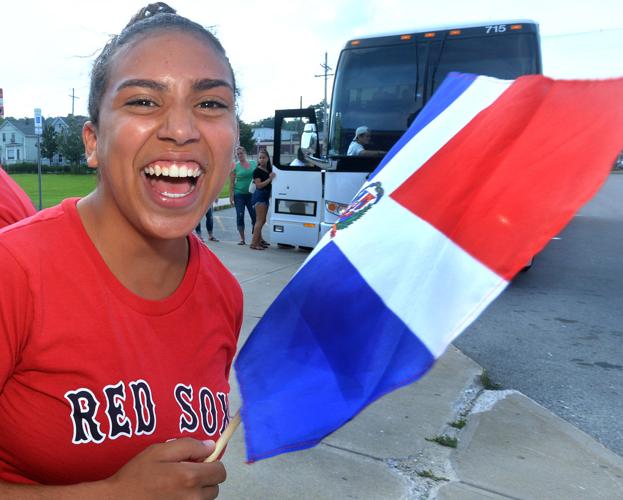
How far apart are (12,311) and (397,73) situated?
717 cm

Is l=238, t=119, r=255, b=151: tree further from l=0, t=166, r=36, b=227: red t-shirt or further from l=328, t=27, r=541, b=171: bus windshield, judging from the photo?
l=328, t=27, r=541, b=171: bus windshield

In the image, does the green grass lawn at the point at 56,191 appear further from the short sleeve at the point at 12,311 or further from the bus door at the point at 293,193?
the short sleeve at the point at 12,311

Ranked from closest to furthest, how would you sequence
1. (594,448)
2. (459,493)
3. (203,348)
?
(203,348) < (459,493) < (594,448)

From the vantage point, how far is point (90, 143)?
1.43 m

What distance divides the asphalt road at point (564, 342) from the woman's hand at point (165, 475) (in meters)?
3.35

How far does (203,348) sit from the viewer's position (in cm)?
147

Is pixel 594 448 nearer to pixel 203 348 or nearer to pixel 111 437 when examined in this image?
pixel 203 348

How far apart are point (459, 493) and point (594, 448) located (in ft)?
3.73

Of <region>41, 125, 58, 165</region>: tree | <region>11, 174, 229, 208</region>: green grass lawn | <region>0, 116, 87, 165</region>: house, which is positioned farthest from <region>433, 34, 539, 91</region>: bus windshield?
<region>0, 116, 87, 165</region>: house

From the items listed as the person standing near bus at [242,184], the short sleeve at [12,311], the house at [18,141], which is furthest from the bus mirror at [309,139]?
the house at [18,141]

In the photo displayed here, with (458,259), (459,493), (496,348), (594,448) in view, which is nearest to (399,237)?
(458,259)

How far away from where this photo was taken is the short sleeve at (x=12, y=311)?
1.10 meters

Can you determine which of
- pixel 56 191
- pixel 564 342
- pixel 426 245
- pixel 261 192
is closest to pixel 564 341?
Answer: pixel 564 342

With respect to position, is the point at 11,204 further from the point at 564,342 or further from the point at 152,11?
the point at 564,342
